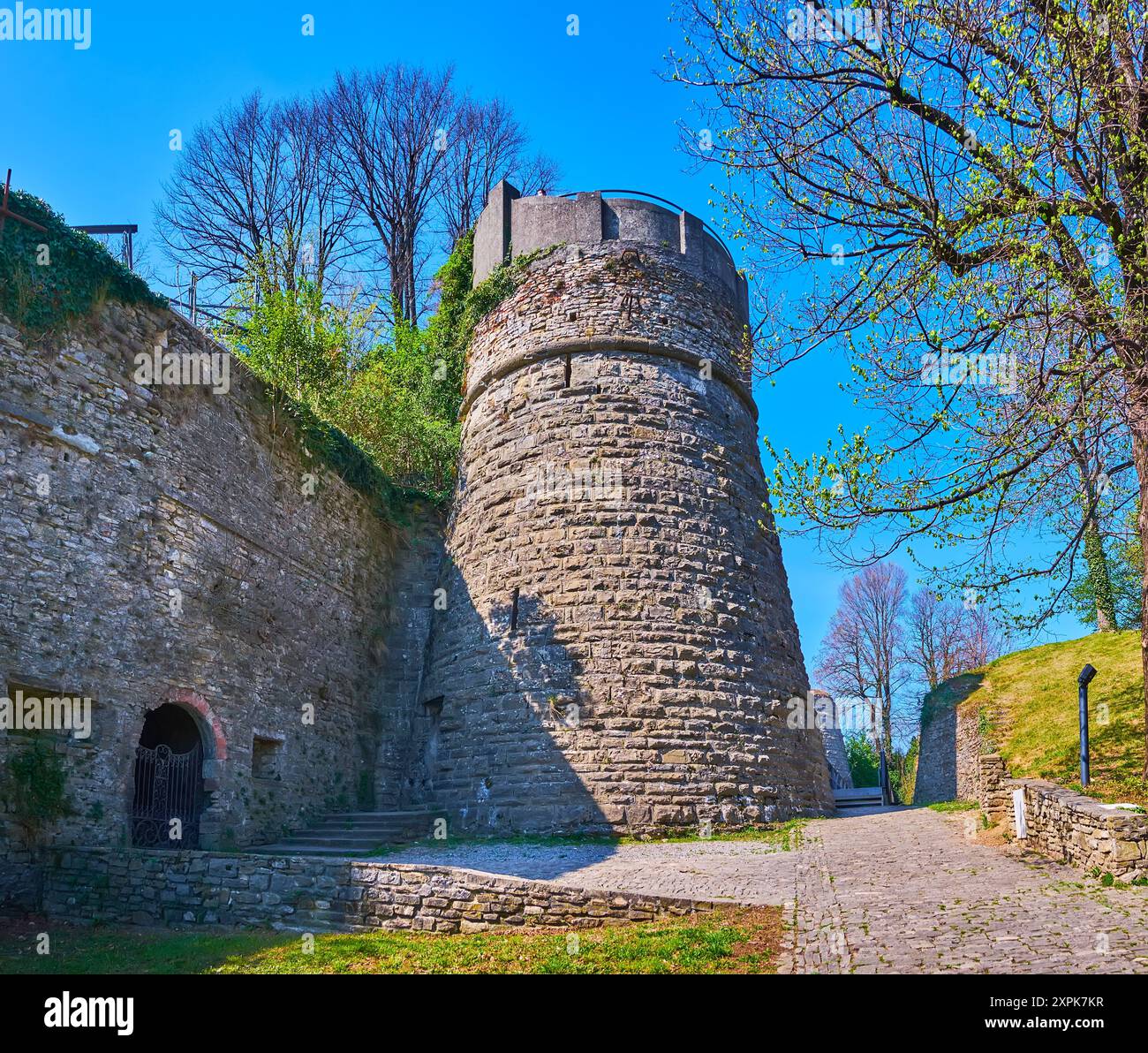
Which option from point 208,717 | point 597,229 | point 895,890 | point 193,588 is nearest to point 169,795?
point 208,717

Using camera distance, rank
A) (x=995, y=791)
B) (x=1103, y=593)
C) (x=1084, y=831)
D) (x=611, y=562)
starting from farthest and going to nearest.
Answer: (x=1103, y=593)
(x=611, y=562)
(x=995, y=791)
(x=1084, y=831)

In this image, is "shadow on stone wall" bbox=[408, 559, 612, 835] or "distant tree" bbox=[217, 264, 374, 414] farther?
"distant tree" bbox=[217, 264, 374, 414]

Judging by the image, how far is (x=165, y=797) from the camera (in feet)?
36.0

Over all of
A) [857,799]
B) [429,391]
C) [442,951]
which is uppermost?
[429,391]

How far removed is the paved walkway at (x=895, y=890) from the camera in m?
5.80

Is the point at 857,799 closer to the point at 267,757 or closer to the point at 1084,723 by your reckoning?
the point at 1084,723

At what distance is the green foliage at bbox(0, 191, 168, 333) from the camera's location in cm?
975

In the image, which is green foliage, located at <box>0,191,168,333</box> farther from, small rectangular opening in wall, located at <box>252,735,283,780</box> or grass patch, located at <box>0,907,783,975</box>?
grass patch, located at <box>0,907,783,975</box>

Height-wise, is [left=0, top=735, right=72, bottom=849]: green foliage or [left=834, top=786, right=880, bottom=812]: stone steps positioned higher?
[left=0, top=735, right=72, bottom=849]: green foliage

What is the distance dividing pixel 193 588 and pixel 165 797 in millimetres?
2469

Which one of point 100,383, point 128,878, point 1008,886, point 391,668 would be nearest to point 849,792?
point 391,668

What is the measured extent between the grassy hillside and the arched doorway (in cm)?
1034

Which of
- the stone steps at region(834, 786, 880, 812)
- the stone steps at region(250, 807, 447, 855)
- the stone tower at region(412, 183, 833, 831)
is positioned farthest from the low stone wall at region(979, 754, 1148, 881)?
the stone steps at region(250, 807, 447, 855)

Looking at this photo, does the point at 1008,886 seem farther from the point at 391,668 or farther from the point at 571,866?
the point at 391,668
